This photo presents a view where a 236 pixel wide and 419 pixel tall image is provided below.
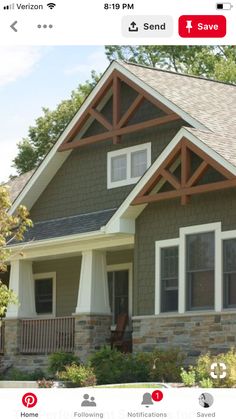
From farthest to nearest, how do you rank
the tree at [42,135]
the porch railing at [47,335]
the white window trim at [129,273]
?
the tree at [42,135] → the white window trim at [129,273] → the porch railing at [47,335]

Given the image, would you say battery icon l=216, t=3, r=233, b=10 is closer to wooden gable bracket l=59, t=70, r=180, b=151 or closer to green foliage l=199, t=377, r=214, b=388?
green foliage l=199, t=377, r=214, b=388

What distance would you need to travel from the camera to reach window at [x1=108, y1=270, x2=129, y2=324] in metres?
25.0

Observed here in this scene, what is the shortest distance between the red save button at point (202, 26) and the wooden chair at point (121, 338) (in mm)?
13272

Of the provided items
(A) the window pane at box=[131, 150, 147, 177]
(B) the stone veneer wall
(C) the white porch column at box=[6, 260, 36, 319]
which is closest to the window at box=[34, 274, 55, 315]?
(C) the white porch column at box=[6, 260, 36, 319]

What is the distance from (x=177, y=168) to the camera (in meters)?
20.4

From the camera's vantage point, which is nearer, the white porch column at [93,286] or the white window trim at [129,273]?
the white porch column at [93,286]

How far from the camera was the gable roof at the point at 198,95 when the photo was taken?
21562 millimetres

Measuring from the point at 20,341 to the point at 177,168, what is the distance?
7.57 metres

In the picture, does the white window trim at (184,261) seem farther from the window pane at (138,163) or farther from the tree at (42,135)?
the tree at (42,135)

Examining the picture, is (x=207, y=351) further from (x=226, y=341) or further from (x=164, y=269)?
(x=164, y=269)

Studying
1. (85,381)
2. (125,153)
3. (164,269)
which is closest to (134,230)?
(164,269)
